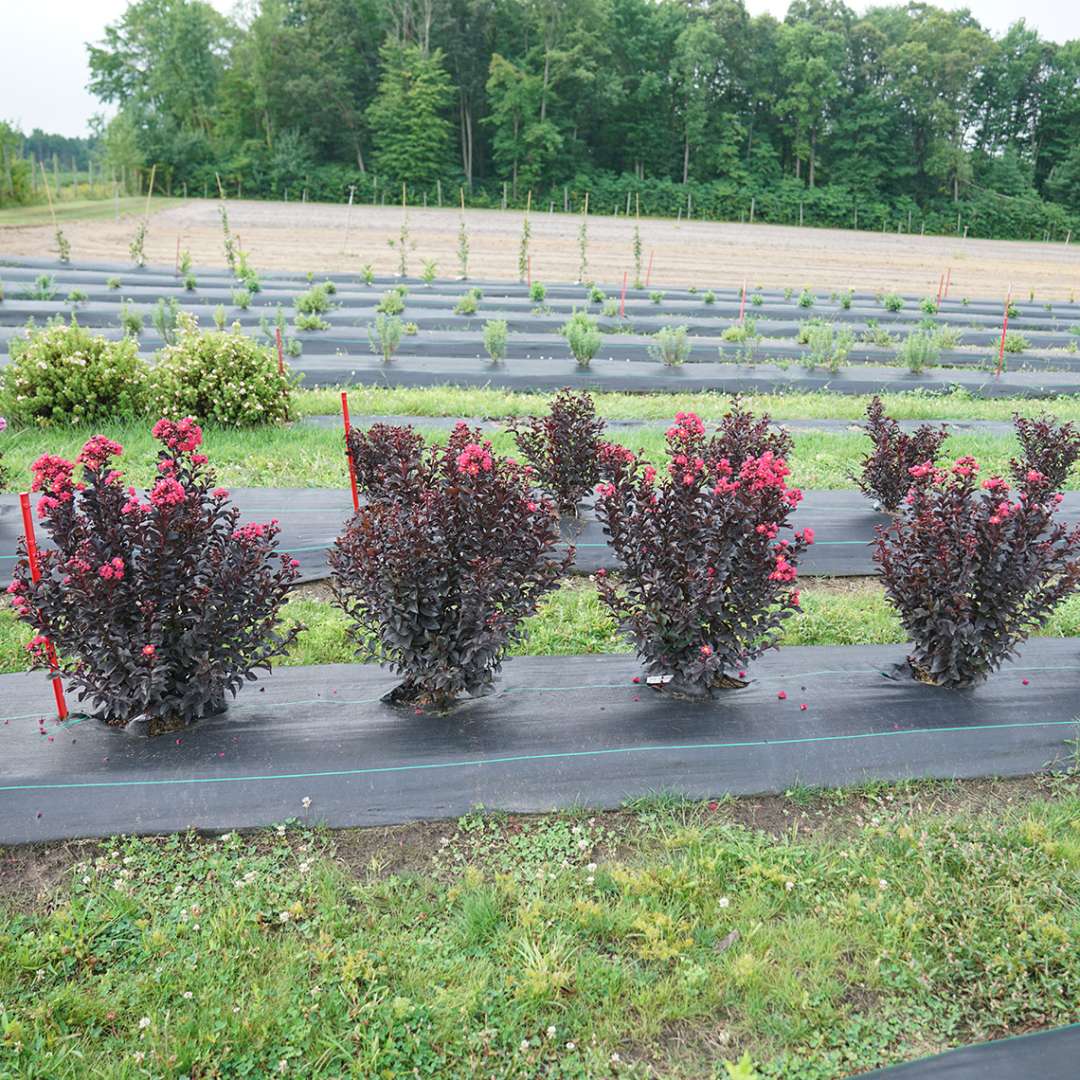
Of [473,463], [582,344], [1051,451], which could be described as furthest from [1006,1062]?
[582,344]

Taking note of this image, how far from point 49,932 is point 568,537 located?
407 centimetres

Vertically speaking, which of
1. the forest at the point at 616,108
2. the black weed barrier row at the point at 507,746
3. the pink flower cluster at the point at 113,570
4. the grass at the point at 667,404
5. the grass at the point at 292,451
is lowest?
the black weed barrier row at the point at 507,746

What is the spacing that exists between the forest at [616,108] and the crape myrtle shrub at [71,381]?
3346 cm

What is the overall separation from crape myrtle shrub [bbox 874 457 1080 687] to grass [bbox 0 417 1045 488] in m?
3.02

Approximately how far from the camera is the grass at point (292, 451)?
23.7 feet

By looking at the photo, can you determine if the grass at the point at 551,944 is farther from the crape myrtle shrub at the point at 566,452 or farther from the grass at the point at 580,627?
the crape myrtle shrub at the point at 566,452

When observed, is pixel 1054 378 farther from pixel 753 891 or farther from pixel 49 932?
pixel 49 932

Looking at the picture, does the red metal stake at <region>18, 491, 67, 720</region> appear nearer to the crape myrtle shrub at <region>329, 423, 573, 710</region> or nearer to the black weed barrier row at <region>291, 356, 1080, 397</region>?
the crape myrtle shrub at <region>329, 423, 573, 710</region>

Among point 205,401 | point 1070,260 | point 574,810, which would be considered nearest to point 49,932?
point 574,810

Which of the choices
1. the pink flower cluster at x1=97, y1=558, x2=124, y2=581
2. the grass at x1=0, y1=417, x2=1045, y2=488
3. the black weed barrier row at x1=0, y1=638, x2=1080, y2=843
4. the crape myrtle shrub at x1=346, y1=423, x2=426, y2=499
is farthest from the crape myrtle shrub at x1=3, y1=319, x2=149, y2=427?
the pink flower cluster at x1=97, y1=558, x2=124, y2=581

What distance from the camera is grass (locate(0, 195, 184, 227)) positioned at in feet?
90.4

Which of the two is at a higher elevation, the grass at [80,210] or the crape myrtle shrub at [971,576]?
the grass at [80,210]

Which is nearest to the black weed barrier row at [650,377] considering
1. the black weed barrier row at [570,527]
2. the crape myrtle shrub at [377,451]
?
the black weed barrier row at [570,527]

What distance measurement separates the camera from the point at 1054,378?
13.3 meters
